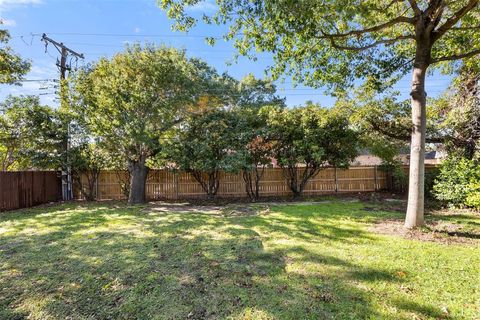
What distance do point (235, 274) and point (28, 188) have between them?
10.5 m

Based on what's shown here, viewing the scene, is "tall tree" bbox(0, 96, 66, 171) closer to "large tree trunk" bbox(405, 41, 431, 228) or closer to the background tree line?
the background tree line

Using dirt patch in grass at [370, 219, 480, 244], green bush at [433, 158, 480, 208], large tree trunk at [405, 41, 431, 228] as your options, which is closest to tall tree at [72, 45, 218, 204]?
large tree trunk at [405, 41, 431, 228]

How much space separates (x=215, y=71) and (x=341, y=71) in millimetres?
10654

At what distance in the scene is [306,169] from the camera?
38.6ft

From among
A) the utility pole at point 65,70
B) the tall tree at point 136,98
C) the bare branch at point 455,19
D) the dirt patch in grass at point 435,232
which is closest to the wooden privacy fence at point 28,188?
the utility pole at point 65,70

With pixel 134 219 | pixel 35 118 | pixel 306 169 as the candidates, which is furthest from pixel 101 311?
pixel 35 118

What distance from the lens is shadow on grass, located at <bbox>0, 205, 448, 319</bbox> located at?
2604 millimetres

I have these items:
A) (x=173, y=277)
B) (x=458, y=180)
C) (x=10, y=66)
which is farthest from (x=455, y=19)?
(x=10, y=66)

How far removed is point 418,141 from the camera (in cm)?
530

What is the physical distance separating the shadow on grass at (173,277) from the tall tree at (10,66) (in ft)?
24.2

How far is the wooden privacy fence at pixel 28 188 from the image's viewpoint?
917 cm

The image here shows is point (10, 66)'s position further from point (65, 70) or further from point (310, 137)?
point (310, 137)

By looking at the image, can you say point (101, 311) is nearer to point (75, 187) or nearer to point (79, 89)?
point (79, 89)

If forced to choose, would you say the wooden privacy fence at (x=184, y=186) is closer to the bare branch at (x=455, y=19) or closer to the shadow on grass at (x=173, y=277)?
the shadow on grass at (x=173, y=277)
